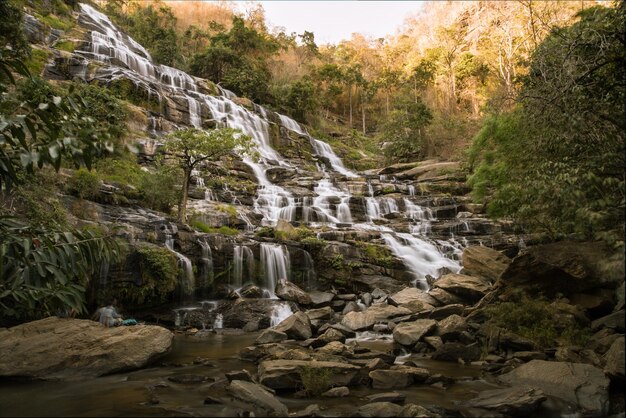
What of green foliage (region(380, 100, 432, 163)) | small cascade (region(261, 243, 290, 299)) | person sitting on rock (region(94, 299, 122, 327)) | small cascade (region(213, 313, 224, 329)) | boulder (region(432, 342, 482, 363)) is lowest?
small cascade (region(213, 313, 224, 329))

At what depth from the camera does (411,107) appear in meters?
34.5

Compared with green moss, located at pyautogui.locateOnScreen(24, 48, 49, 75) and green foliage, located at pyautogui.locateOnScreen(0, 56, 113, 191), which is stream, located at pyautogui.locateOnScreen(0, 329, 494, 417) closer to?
green foliage, located at pyautogui.locateOnScreen(0, 56, 113, 191)

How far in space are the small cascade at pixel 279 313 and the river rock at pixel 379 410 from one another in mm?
7106

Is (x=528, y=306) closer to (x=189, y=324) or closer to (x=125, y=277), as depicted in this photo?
(x=189, y=324)

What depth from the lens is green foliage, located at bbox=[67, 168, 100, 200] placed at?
564 inches

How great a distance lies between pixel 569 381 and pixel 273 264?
34.6 feet

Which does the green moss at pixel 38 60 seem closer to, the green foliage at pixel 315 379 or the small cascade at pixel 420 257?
the small cascade at pixel 420 257

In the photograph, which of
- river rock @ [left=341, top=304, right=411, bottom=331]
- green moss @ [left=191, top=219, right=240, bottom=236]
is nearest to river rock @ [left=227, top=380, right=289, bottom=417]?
river rock @ [left=341, top=304, right=411, bottom=331]

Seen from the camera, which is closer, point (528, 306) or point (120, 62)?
point (528, 306)

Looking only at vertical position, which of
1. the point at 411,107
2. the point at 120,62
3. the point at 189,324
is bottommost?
the point at 189,324

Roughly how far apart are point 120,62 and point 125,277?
24.4m

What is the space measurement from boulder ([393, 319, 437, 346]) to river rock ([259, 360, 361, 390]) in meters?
2.62

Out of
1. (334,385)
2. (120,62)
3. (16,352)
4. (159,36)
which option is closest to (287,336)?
(334,385)

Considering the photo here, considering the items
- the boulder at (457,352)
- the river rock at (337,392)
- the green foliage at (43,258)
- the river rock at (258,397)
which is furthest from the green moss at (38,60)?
the boulder at (457,352)
